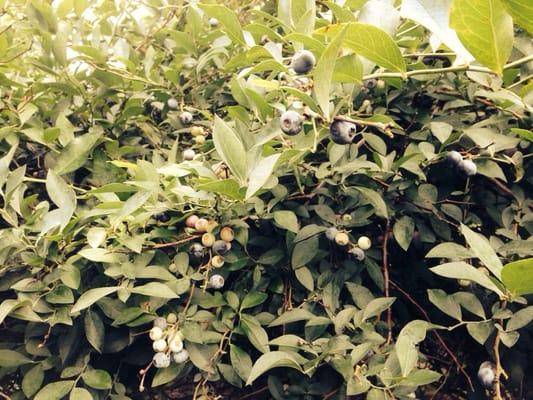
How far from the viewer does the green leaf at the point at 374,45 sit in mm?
581

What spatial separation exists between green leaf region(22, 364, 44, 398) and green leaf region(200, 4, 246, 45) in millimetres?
762

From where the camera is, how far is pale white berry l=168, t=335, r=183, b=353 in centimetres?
81

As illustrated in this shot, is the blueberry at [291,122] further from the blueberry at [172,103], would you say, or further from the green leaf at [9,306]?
the blueberry at [172,103]

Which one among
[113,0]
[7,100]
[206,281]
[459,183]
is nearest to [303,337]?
[206,281]

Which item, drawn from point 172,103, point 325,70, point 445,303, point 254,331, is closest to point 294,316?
point 254,331

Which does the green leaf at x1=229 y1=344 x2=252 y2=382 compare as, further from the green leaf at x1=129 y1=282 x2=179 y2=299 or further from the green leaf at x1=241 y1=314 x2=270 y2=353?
the green leaf at x1=129 y1=282 x2=179 y2=299

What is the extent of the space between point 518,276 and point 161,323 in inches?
23.9

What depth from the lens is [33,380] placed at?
86cm

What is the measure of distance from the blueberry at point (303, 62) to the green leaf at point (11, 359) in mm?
764

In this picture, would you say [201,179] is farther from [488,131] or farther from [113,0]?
[113,0]

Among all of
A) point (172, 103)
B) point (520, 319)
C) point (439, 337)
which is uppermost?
point (172, 103)

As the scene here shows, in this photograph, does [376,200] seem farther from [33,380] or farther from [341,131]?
[33,380]

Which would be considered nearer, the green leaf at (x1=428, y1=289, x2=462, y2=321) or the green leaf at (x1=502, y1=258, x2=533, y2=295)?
the green leaf at (x1=502, y1=258, x2=533, y2=295)

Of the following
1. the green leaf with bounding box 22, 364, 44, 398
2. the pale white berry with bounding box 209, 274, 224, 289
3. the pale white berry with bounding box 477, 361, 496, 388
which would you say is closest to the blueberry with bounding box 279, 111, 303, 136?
the pale white berry with bounding box 209, 274, 224, 289
